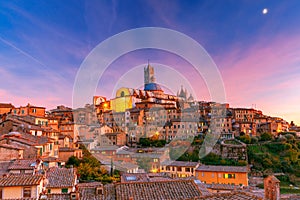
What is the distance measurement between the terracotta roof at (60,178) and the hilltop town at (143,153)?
0.05 metres

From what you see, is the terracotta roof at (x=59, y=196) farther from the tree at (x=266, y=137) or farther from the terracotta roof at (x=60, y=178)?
the tree at (x=266, y=137)

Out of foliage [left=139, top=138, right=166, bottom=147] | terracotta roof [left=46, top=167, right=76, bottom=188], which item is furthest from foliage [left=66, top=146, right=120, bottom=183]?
foliage [left=139, top=138, right=166, bottom=147]

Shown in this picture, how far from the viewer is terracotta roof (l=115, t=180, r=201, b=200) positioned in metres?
8.70

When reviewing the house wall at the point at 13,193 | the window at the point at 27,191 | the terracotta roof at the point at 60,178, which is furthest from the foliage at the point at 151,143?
the house wall at the point at 13,193

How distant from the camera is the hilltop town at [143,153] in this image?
9.64 metres

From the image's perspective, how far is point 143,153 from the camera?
38781 mm

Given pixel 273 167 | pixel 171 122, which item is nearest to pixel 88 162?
pixel 171 122

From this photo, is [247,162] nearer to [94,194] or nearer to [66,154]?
[66,154]

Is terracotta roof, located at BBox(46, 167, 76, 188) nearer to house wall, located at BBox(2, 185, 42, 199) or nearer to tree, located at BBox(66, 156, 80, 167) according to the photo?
house wall, located at BBox(2, 185, 42, 199)

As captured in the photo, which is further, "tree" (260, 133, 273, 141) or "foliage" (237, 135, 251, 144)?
"tree" (260, 133, 273, 141)

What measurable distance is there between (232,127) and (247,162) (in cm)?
1310

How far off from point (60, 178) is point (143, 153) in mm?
26654

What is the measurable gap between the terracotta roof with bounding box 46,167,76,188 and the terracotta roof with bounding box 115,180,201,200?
3.95 m

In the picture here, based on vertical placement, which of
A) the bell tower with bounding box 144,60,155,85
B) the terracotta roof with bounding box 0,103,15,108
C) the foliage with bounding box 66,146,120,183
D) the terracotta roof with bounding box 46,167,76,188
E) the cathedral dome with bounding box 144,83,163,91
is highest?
the bell tower with bounding box 144,60,155,85
